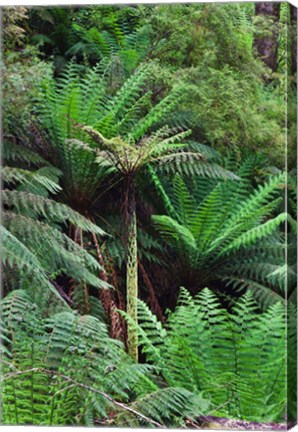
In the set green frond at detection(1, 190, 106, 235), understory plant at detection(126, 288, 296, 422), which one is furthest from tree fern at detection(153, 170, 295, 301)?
green frond at detection(1, 190, 106, 235)

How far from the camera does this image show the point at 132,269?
5.22 m

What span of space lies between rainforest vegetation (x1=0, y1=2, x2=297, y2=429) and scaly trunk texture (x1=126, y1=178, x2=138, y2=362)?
1cm

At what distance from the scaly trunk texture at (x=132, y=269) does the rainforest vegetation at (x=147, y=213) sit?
1 centimetres

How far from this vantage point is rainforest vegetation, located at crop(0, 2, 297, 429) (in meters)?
4.93

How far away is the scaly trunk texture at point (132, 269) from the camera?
17.0 feet

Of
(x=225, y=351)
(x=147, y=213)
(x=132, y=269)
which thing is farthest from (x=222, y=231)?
(x=225, y=351)

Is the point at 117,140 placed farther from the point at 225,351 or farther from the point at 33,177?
the point at 225,351

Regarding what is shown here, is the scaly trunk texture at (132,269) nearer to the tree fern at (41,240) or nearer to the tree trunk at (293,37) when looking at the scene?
the tree fern at (41,240)

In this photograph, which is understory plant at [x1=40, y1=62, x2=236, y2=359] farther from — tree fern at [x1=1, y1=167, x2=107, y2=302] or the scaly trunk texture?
tree fern at [x1=1, y1=167, x2=107, y2=302]

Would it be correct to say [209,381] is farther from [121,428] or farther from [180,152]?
[180,152]

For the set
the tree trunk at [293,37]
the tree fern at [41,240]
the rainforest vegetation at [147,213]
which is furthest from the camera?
the tree fern at [41,240]

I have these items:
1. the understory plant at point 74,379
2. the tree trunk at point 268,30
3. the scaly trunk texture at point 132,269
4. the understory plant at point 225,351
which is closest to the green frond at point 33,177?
the scaly trunk texture at point 132,269

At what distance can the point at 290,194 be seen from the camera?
15.8ft

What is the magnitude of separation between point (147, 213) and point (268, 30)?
110 centimetres
